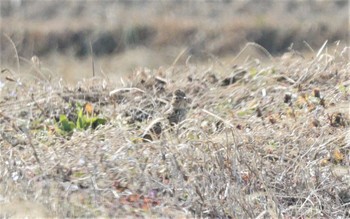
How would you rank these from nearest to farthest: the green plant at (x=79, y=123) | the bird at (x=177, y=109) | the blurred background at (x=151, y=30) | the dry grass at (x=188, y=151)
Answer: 1. the dry grass at (x=188, y=151)
2. the green plant at (x=79, y=123)
3. the bird at (x=177, y=109)
4. the blurred background at (x=151, y=30)

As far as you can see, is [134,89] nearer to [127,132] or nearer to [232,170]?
[127,132]

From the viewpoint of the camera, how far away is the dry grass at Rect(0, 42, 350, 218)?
4.27 meters

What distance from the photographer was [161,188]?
4391mm

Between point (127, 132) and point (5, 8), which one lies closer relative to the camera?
point (127, 132)

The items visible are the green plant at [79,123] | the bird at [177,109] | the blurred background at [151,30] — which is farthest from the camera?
the blurred background at [151,30]

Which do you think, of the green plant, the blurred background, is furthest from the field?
the blurred background

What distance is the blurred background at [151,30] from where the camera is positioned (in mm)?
14875

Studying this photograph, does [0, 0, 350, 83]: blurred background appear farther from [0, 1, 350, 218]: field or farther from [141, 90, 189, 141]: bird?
[141, 90, 189, 141]: bird

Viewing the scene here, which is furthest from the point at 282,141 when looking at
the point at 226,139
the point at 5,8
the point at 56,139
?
the point at 5,8

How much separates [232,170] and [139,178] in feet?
1.43

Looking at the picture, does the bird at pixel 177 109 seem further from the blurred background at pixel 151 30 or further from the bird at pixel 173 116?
the blurred background at pixel 151 30

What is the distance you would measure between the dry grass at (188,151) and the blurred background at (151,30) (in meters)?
8.15

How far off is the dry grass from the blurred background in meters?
8.15

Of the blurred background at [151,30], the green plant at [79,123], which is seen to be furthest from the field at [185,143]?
the blurred background at [151,30]
